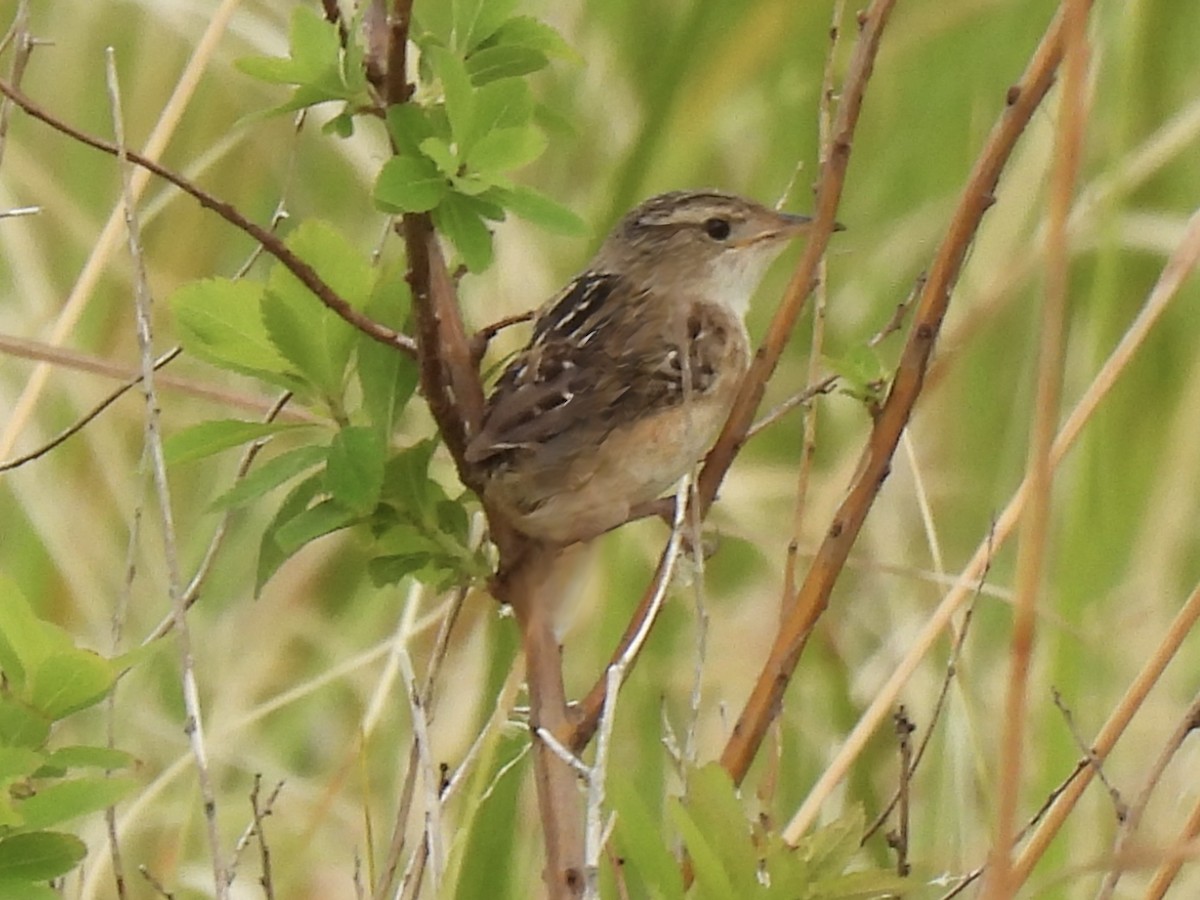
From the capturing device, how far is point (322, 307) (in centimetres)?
119

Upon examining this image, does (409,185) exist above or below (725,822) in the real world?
above

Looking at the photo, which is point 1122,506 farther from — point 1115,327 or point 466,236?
point 466,236

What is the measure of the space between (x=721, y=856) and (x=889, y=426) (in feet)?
1.12

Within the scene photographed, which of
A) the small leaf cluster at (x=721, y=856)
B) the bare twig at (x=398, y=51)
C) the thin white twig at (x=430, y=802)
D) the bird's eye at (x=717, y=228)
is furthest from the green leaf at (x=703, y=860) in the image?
the bird's eye at (x=717, y=228)

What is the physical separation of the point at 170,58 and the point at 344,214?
44 centimetres

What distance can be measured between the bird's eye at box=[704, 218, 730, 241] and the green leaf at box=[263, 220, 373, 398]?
0.78 meters

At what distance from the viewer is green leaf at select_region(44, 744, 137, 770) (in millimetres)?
1029

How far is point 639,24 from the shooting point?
2.62 metres

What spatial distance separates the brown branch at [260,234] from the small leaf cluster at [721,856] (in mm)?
337

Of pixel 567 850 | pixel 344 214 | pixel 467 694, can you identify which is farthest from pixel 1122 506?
pixel 567 850

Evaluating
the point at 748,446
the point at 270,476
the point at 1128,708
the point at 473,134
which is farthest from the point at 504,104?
the point at 748,446

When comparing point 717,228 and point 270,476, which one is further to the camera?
point 717,228

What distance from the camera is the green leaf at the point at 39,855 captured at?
1.05 metres

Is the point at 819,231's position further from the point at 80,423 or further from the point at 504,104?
the point at 80,423
